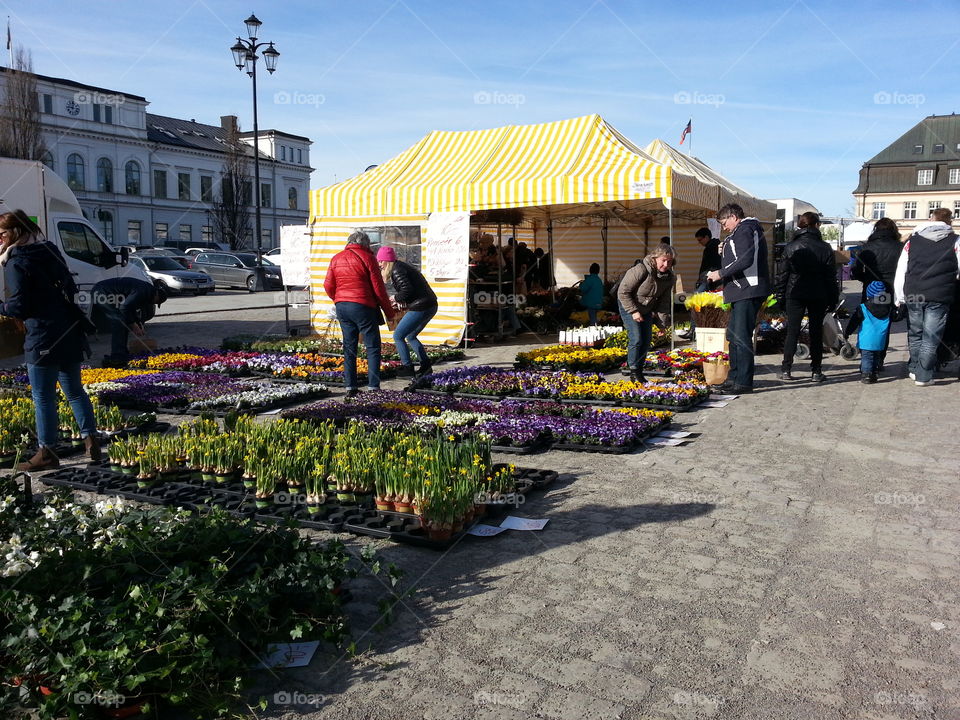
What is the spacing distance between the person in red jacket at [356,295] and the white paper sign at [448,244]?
530 cm

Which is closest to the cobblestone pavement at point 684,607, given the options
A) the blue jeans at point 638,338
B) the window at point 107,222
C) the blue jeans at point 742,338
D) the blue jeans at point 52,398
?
the blue jeans at point 742,338

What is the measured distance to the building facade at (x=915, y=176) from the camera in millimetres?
85500

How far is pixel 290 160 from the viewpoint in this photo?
8081cm

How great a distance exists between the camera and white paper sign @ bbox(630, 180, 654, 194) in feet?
42.9

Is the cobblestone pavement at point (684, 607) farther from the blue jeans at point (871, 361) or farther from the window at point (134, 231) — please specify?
the window at point (134, 231)

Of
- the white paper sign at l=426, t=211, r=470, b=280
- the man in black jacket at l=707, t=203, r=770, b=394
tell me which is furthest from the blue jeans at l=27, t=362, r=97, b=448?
the white paper sign at l=426, t=211, r=470, b=280

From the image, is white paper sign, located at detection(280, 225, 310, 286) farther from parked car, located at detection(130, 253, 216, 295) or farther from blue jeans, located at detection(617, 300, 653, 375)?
parked car, located at detection(130, 253, 216, 295)

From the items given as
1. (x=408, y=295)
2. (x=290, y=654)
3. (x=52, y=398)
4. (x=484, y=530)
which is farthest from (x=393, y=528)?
(x=408, y=295)

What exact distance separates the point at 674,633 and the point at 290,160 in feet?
271

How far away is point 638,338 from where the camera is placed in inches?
402

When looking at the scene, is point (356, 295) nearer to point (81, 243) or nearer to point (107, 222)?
point (81, 243)

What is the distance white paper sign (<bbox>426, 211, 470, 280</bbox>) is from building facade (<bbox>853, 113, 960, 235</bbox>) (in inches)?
3356

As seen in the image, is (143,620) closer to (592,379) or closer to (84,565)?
(84,565)

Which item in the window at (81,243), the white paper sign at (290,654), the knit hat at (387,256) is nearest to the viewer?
the white paper sign at (290,654)
